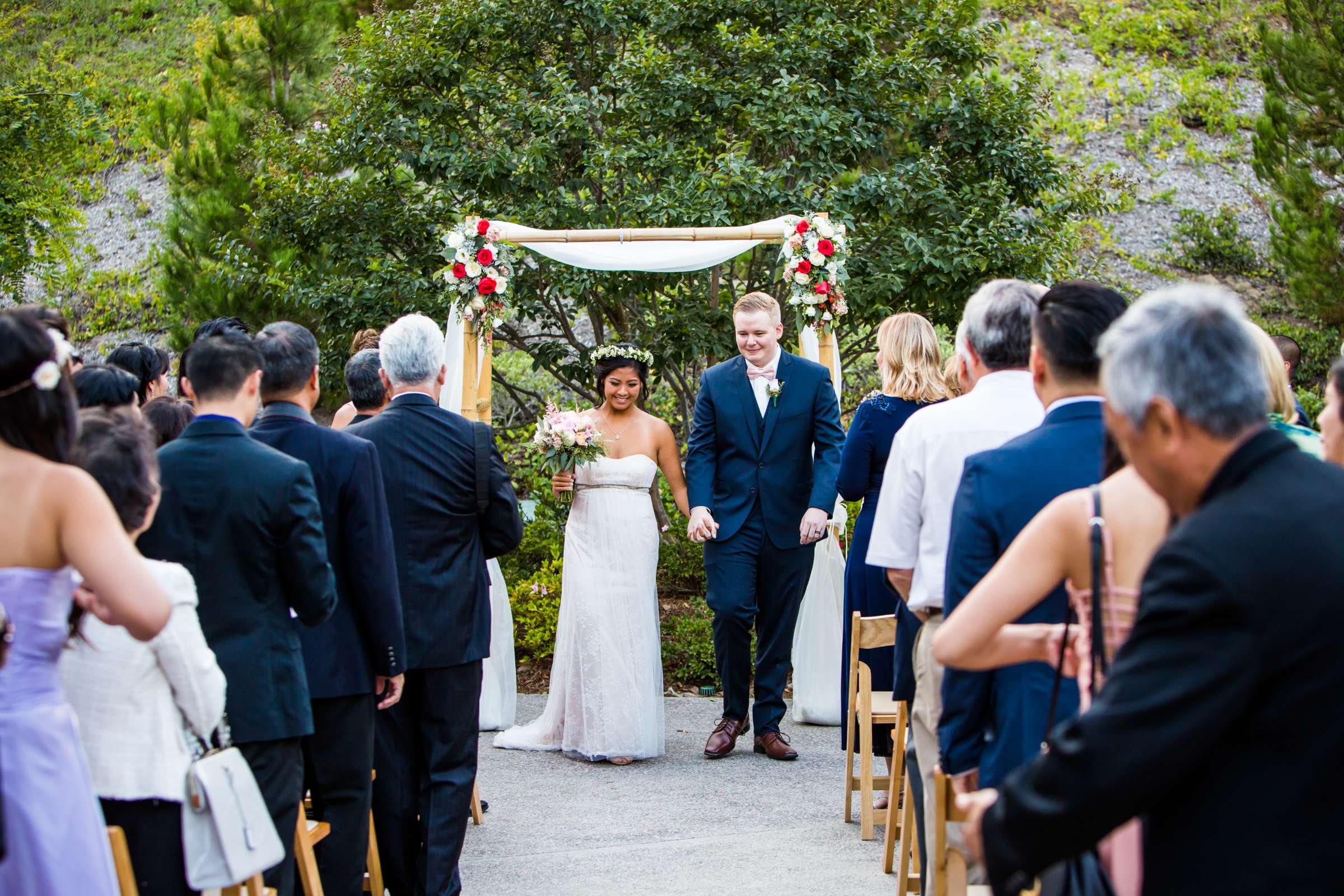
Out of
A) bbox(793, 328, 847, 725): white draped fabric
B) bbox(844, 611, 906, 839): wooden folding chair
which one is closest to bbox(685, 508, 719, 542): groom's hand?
bbox(793, 328, 847, 725): white draped fabric

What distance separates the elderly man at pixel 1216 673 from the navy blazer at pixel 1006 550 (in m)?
→ 1.33

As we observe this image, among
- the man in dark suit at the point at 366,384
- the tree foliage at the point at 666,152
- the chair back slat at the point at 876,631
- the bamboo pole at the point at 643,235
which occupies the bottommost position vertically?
the chair back slat at the point at 876,631

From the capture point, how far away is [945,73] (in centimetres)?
1021

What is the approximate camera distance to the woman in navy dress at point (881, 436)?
18.8 ft

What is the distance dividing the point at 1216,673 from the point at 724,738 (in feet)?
18.1

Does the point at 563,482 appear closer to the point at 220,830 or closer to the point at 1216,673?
the point at 220,830

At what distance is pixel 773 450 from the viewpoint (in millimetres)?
6855

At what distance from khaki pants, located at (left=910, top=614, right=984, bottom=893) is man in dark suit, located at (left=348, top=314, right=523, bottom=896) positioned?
5.60ft

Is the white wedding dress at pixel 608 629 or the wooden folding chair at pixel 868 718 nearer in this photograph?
the wooden folding chair at pixel 868 718


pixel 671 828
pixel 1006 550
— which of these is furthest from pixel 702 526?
pixel 1006 550

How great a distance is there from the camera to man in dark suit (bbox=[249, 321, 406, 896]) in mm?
3967

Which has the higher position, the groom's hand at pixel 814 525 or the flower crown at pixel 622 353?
the flower crown at pixel 622 353

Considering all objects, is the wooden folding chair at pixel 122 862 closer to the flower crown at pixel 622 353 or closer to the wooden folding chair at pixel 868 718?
the wooden folding chair at pixel 868 718

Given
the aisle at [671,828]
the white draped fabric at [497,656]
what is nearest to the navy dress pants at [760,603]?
the aisle at [671,828]
